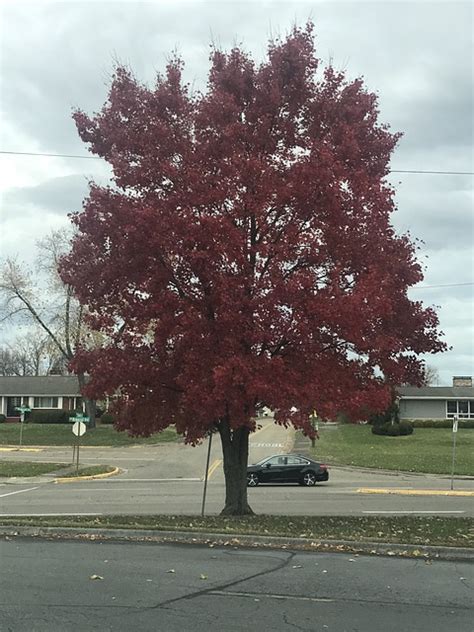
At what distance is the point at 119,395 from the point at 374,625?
8.15 m

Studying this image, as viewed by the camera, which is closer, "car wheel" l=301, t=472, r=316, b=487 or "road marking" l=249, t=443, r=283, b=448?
"car wheel" l=301, t=472, r=316, b=487

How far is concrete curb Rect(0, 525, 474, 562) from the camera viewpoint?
9.13 metres

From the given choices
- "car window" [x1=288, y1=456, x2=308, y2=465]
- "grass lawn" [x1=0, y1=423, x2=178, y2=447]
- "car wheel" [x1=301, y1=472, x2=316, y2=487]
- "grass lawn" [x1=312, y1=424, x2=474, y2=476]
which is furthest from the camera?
"grass lawn" [x1=0, y1=423, x2=178, y2=447]

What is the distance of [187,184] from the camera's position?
11375 millimetres

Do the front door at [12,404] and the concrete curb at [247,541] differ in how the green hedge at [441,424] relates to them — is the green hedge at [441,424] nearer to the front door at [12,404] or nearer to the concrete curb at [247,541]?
the front door at [12,404]

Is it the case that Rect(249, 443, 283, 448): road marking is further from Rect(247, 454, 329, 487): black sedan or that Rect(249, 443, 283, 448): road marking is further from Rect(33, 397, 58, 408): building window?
Rect(33, 397, 58, 408): building window

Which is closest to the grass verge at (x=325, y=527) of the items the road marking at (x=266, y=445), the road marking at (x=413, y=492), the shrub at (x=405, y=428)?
the road marking at (x=413, y=492)

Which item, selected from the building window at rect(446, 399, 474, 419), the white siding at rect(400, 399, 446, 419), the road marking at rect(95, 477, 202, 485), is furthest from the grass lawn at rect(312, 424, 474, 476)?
the building window at rect(446, 399, 474, 419)

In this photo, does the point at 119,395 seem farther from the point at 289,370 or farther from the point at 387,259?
the point at 387,259

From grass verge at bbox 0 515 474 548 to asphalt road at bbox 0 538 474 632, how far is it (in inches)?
42.8

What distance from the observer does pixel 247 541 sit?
977 cm

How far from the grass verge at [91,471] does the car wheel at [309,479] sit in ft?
31.3

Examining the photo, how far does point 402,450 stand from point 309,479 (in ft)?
59.3

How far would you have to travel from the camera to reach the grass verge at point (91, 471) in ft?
95.8
